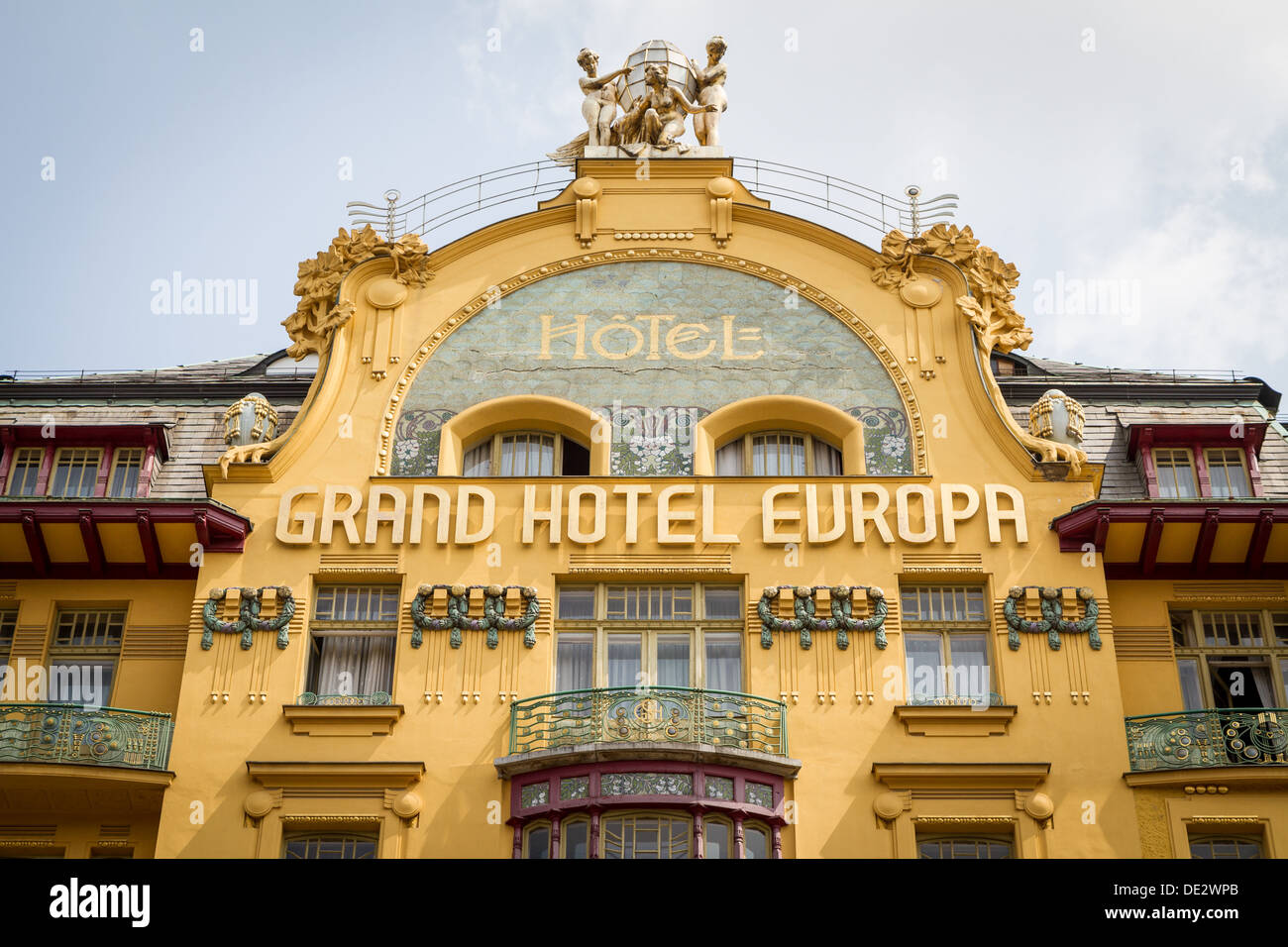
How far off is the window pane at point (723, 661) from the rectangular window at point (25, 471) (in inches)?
462

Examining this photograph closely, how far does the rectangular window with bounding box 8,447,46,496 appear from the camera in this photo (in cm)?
2945

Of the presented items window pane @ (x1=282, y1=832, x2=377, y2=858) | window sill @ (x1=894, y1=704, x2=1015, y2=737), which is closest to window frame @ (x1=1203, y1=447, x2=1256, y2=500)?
window sill @ (x1=894, y1=704, x2=1015, y2=737)

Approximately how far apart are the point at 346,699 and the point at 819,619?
723cm

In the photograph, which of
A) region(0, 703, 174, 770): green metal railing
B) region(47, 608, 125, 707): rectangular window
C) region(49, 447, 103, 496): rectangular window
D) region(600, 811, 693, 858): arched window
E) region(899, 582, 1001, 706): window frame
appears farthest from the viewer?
region(49, 447, 103, 496): rectangular window

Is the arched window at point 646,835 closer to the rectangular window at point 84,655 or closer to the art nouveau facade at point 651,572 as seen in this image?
the art nouveau facade at point 651,572

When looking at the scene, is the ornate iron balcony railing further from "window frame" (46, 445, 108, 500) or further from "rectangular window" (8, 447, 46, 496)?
"rectangular window" (8, 447, 46, 496)

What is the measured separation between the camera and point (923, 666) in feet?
87.5

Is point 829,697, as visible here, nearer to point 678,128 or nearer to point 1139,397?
point 1139,397

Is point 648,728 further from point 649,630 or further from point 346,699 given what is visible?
point 346,699

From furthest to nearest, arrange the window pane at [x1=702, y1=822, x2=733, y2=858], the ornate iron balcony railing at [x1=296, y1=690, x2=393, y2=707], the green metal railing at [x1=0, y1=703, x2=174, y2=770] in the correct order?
the ornate iron balcony railing at [x1=296, y1=690, x2=393, y2=707]
the green metal railing at [x1=0, y1=703, x2=174, y2=770]
the window pane at [x1=702, y1=822, x2=733, y2=858]

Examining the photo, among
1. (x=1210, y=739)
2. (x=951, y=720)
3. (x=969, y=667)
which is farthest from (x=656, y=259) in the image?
(x=1210, y=739)

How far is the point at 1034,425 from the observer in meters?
28.9

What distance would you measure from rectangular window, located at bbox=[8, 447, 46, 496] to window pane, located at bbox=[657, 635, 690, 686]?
11.0 meters

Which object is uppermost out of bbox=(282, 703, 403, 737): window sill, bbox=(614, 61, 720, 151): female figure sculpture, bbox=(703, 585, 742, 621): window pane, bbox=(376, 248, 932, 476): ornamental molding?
bbox=(614, 61, 720, 151): female figure sculpture
